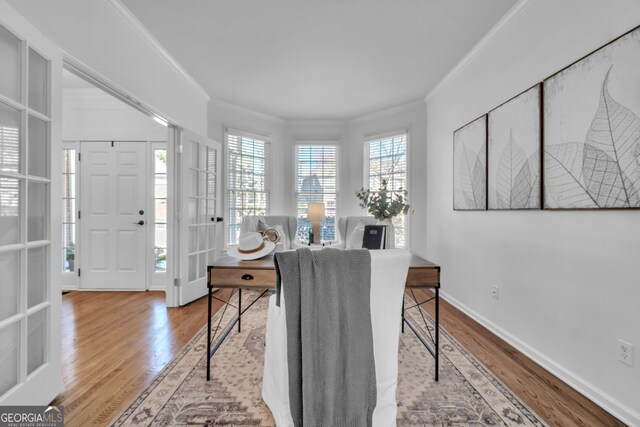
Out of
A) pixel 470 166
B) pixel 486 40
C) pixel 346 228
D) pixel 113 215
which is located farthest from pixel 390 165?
pixel 113 215

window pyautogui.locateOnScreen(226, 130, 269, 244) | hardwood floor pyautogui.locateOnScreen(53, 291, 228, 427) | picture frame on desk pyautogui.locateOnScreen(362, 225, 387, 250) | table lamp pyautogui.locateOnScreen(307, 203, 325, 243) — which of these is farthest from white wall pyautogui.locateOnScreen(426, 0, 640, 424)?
window pyautogui.locateOnScreen(226, 130, 269, 244)

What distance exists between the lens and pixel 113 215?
159 inches

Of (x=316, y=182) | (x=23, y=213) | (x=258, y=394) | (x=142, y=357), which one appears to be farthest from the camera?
(x=316, y=182)

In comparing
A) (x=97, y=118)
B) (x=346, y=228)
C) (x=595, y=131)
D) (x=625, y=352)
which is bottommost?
(x=625, y=352)

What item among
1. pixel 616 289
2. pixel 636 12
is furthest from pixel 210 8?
pixel 616 289

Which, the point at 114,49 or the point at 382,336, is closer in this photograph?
the point at 382,336

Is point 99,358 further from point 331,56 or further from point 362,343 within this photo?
point 331,56

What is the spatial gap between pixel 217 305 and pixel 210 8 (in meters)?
2.85

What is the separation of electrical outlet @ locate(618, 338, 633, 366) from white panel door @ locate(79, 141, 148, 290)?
4579 millimetres

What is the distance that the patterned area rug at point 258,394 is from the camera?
1544 mm

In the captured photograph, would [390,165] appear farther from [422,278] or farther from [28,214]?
[28,214]

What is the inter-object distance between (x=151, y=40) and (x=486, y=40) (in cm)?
302

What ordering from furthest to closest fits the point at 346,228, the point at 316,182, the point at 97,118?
1. the point at 316,182
2. the point at 346,228
3. the point at 97,118

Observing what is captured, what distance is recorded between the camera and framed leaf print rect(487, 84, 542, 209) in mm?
2174
